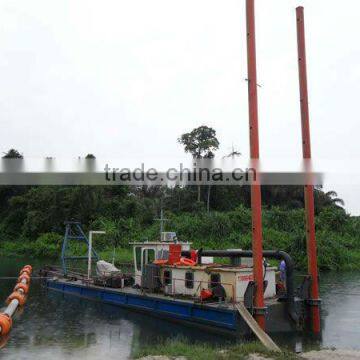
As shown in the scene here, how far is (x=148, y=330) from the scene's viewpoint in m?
15.4

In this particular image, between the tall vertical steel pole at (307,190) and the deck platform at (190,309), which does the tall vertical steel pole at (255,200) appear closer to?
the deck platform at (190,309)

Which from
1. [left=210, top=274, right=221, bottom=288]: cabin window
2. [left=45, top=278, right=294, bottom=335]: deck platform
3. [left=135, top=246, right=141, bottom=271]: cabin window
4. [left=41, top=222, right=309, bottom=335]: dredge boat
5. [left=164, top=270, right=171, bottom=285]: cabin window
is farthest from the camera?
[left=135, top=246, right=141, bottom=271]: cabin window

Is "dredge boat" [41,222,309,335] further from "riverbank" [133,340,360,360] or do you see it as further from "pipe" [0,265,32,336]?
"pipe" [0,265,32,336]

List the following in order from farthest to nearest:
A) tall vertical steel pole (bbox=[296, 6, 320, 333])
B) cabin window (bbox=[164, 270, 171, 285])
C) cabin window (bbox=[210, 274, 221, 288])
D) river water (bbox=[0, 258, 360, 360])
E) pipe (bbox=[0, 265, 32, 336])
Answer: cabin window (bbox=[164, 270, 171, 285]) → cabin window (bbox=[210, 274, 221, 288]) → tall vertical steel pole (bbox=[296, 6, 320, 333]) → pipe (bbox=[0, 265, 32, 336]) → river water (bbox=[0, 258, 360, 360])

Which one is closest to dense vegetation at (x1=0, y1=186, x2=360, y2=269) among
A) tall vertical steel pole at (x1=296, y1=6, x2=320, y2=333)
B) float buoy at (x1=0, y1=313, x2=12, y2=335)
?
tall vertical steel pole at (x1=296, y1=6, x2=320, y2=333)

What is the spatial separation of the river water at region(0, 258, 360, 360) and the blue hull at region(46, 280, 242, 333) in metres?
0.31

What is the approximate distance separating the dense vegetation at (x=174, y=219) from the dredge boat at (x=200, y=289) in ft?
61.8

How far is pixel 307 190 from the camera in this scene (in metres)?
14.2

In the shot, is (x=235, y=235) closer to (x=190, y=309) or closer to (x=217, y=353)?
(x=190, y=309)

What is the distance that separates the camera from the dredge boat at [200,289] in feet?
45.5

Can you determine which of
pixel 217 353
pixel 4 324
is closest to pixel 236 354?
pixel 217 353

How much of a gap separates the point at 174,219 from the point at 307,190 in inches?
1301

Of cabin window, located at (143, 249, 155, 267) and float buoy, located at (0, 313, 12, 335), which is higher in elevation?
cabin window, located at (143, 249, 155, 267)

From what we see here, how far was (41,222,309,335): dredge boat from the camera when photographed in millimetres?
13856
